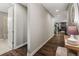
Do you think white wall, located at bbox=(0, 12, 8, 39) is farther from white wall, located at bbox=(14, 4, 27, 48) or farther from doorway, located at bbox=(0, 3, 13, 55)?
white wall, located at bbox=(14, 4, 27, 48)

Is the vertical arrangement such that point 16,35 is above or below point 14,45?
above

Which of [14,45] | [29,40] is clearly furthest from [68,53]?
[14,45]

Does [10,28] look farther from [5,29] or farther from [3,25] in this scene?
[3,25]

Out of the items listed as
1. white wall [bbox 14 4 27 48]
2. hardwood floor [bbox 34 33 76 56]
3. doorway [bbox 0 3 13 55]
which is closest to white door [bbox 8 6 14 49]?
doorway [bbox 0 3 13 55]

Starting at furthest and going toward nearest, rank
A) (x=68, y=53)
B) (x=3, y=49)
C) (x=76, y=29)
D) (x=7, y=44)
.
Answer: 1. (x=7, y=44)
2. (x=3, y=49)
3. (x=76, y=29)
4. (x=68, y=53)

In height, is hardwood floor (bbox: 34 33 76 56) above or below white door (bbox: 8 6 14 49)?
below

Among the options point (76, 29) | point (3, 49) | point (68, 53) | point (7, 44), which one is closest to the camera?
point (68, 53)

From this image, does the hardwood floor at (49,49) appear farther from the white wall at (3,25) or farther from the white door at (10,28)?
the white wall at (3,25)

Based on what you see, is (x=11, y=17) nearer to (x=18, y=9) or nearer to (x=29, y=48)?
(x=18, y=9)

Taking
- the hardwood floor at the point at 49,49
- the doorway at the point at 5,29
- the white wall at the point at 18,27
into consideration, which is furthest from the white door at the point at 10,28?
the hardwood floor at the point at 49,49

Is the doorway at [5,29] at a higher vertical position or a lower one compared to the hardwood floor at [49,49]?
higher

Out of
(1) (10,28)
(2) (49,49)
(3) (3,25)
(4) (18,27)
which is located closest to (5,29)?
(3) (3,25)

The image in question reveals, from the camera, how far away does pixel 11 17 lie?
3307mm

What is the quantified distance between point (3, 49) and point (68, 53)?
233cm
